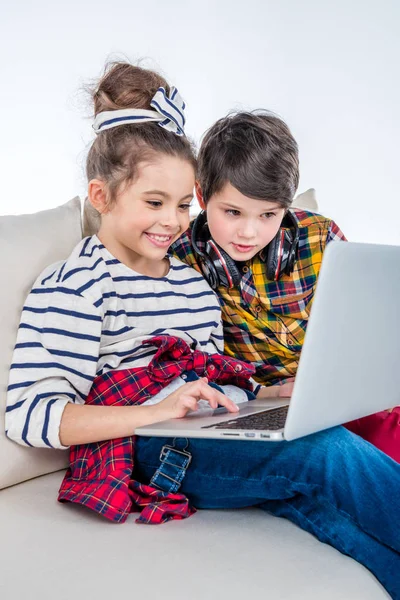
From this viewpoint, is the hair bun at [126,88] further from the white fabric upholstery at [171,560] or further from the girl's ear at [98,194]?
the white fabric upholstery at [171,560]

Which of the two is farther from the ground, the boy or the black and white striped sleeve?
the boy

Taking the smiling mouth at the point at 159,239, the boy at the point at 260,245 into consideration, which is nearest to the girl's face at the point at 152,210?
the smiling mouth at the point at 159,239

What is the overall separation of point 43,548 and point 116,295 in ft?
1.62

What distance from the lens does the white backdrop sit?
2709 mm

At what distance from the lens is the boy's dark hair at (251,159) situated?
1558 mm

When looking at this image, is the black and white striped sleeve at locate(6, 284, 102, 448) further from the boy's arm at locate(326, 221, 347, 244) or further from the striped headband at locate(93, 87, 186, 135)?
the boy's arm at locate(326, 221, 347, 244)

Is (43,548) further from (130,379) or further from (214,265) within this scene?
(214,265)

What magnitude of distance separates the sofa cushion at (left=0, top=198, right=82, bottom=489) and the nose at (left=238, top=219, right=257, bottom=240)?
0.35 metres

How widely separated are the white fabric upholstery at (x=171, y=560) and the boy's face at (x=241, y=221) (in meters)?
0.56

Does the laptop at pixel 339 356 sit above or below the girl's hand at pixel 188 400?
above

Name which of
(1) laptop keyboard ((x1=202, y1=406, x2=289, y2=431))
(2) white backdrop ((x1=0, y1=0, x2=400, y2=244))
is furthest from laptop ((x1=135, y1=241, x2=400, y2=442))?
(2) white backdrop ((x1=0, y1=0, x2=400, y2=244))

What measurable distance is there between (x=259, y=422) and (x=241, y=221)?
0.57 meters

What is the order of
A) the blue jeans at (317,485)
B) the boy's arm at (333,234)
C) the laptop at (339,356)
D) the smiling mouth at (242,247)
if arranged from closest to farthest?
the laptop at (339,356)
the blue jeans at (317,485)
the smiling mouth at (242,247)
the boy's arm at (333,234)

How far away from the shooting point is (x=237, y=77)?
9.99 ft
